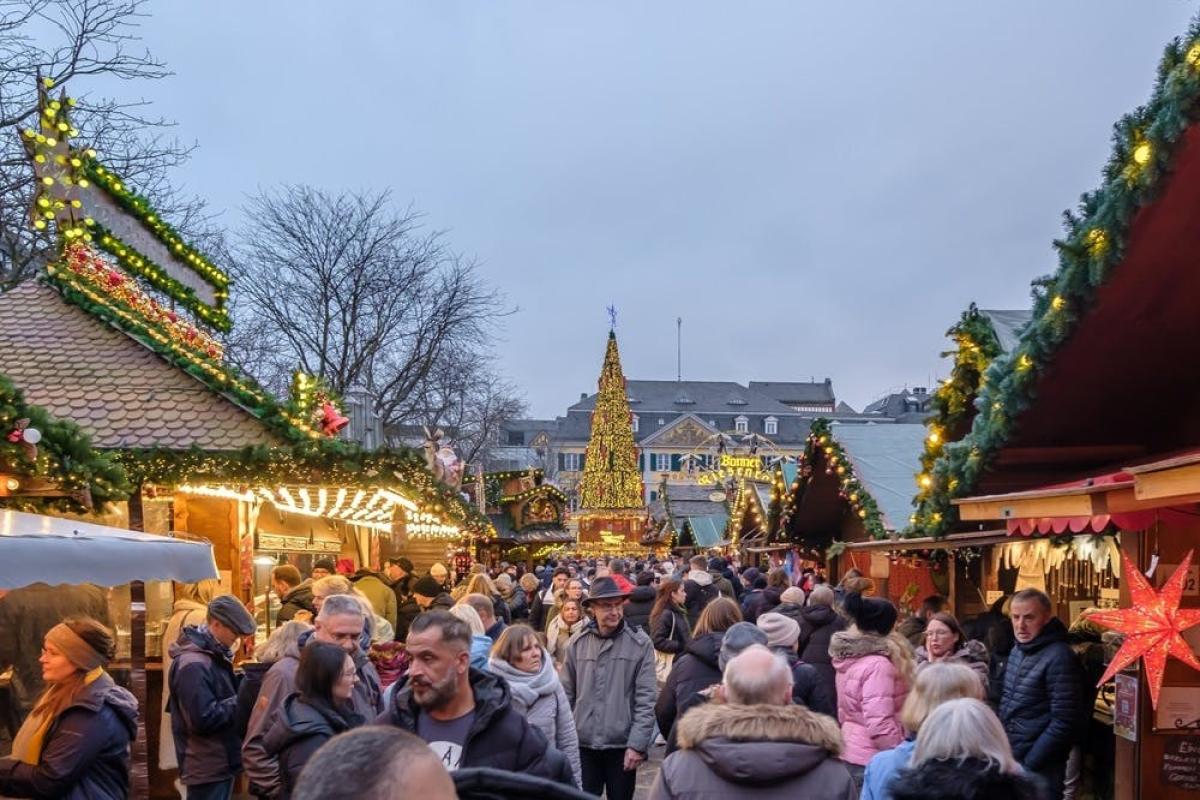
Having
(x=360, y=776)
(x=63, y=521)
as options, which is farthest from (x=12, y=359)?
(x=360, y=776)

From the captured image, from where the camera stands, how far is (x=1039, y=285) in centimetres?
757

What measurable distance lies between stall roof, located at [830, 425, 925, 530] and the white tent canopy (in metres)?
9.38

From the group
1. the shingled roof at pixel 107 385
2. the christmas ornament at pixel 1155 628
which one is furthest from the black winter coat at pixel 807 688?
the shingled roof at pixel 107 385

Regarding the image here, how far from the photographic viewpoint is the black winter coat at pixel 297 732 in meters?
4.94

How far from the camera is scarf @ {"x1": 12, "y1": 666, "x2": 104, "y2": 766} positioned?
5.35m

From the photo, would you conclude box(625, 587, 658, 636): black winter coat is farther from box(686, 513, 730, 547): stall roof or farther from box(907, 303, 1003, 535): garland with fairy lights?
box(686, 513, 730, 547): stall roof

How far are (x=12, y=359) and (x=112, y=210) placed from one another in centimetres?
271

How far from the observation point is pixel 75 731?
5211mm

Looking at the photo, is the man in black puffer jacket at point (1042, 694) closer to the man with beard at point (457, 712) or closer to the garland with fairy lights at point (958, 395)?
the garland with fairy lights at point (958, 395)

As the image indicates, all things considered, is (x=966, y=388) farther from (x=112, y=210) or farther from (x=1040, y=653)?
(x=112, y=210)

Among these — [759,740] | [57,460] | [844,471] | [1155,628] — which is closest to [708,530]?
[844,471]

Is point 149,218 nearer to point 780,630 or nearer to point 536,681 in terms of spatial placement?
point 780,630

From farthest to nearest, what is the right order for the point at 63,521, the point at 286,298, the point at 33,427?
the point at 286,298 < the point at 33,427 < the point at 63,521

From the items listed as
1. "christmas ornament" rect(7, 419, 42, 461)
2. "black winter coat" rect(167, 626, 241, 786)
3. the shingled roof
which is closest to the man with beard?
"black winter coat" rect(167, 626, 241, 786)
